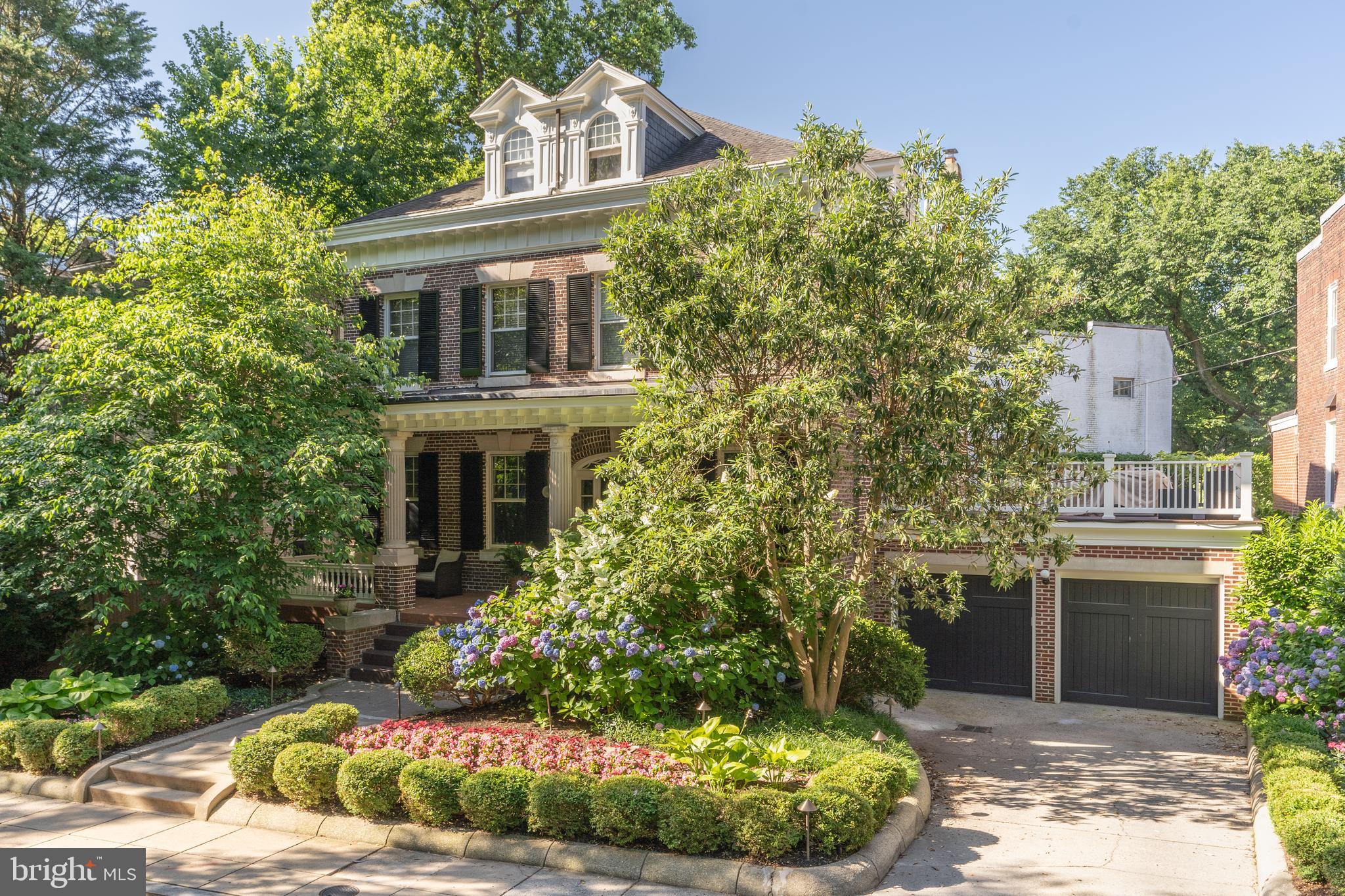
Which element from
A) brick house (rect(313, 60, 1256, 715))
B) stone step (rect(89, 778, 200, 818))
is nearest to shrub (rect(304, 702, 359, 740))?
stone step (rect(89, 778, 200, 818))

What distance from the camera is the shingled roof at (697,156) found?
1566 cm

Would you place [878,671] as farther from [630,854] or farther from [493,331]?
[493,331]

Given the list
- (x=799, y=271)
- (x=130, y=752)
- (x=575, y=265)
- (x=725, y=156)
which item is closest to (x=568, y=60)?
(x=575, y=265)

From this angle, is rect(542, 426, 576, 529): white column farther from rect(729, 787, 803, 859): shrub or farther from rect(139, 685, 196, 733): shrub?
rect(729, 787, 803, 859): shrub

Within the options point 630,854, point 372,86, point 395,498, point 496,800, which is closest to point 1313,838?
point 630,854

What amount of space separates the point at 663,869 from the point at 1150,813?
5.23 metres

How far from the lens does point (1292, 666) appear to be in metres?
10.8

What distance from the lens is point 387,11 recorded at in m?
27.4

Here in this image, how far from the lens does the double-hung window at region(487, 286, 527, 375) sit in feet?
53.6

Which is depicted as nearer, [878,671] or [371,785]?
[371,785]

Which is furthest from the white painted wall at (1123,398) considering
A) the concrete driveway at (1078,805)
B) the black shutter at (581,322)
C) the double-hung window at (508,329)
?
the double-hung window at (508,329)

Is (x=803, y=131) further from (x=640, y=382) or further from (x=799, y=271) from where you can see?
(x=640, y=382)

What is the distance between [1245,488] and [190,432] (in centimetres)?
1482

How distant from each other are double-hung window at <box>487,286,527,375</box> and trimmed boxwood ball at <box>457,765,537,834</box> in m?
9.51
